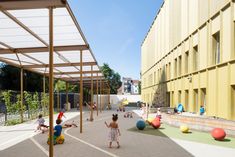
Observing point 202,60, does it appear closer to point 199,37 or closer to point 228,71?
point 199,37

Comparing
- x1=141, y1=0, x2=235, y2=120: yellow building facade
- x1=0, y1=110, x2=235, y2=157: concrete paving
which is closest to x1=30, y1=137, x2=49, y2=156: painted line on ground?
x1=0, y1=110, x2=235, y2=157: concrete paving

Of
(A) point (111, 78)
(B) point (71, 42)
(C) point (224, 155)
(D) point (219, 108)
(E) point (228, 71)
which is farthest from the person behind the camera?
(A) point (111, 78)

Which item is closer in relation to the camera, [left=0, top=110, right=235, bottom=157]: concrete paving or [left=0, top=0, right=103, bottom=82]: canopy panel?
[left=0, top=0, right=103, bottom=82]: canopy panel

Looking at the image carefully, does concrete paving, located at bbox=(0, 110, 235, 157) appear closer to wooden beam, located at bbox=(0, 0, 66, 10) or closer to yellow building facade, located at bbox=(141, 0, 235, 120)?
wooden beam, located at bbox=(0, 0, 66, 10)

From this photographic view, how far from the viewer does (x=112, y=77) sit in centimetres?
12694

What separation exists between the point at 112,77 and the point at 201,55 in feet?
341

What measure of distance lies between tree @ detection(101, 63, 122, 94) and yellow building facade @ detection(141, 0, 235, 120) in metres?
81.1

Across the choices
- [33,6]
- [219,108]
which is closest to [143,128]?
[219,108]

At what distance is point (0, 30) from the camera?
13344 mm

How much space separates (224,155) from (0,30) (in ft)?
34.1

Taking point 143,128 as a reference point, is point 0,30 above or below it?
above

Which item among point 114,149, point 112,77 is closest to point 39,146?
point 114,149

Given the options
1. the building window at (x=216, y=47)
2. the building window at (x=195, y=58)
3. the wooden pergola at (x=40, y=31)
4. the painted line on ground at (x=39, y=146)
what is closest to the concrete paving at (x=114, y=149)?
the painted line on ground at (x=39, y=146)

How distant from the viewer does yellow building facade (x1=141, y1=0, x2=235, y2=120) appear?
17.9 m
